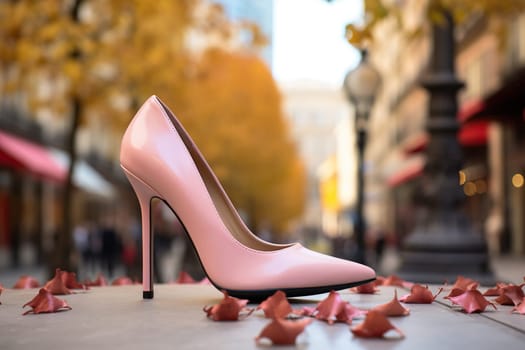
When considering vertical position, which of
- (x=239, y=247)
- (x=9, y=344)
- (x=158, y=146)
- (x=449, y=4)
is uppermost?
(x=449, y=4)

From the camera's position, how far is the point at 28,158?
24.5 metres

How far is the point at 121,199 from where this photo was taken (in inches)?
1882

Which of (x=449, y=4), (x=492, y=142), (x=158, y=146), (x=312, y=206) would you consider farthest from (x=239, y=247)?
(x=312, y=206)

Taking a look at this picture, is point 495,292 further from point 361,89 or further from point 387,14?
point 361,89

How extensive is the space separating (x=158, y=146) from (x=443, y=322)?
145cm

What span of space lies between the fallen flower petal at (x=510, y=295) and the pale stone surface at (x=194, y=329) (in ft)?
0.40

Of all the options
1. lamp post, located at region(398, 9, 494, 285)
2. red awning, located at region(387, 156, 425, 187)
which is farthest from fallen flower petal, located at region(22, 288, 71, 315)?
red awning, located at region(387, 156, 425, 187)

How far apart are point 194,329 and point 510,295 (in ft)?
4.59

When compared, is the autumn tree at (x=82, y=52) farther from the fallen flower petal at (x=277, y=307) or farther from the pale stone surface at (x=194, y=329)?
the fallen flower petal at (x=277, y=307)

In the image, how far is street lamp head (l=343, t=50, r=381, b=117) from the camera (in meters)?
14.0

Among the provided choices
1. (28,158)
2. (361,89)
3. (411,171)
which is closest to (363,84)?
(361,89)

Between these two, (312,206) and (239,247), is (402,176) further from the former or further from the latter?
(312,206)

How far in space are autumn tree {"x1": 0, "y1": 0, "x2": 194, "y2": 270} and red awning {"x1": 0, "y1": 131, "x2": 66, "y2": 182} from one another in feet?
21.8

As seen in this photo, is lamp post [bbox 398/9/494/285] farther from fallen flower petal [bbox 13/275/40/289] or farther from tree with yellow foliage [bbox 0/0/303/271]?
tree with yellow foliage [bbox 0/0/303/271]
